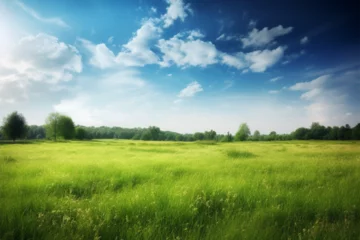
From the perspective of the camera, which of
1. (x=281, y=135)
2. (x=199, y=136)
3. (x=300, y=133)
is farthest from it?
(x=199, y=136)

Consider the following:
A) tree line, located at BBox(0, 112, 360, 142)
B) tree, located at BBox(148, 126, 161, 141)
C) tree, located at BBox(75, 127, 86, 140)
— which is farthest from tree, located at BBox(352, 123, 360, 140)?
tree, located at BBox(75, 127, 86, 140)

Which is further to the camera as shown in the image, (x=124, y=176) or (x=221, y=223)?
(x=124, y=176)

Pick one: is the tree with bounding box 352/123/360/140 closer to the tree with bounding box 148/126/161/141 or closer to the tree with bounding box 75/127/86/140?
the tree with bounding box 148/126/161/141

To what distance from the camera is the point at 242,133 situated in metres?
116

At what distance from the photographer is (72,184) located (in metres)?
6.13

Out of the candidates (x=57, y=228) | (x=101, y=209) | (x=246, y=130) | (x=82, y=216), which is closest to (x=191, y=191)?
(x=101, y=209)

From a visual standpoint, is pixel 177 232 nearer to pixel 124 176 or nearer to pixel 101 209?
pixel 101 209

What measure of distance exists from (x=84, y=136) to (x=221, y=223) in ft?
390

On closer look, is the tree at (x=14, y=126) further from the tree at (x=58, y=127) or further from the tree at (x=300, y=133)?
the tree at (x=300, y=133)

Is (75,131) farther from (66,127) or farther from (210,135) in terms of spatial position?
(210,135)

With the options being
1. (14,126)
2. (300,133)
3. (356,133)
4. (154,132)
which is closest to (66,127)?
(14,126)

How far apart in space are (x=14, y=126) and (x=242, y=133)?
111 metres

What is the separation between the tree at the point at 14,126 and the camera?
65750mm

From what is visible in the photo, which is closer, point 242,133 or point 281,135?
point 242,133
